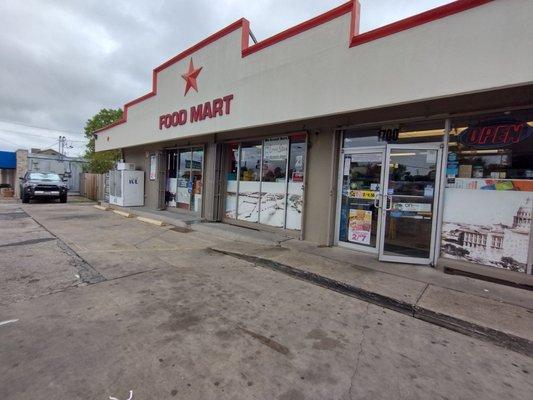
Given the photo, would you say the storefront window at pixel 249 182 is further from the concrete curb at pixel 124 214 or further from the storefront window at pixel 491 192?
the concrete curb at pixel 124 214

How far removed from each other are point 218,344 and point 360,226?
177 inches

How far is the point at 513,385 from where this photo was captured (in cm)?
258

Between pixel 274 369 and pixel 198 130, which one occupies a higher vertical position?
pixel 198 130

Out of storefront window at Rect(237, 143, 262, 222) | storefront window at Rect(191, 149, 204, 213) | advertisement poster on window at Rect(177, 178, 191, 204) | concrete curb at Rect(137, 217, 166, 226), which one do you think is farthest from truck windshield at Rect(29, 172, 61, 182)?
storefront window at Rect(237, 143, 262, 222)

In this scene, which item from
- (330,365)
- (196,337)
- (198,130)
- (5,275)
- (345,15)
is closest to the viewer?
(330,365)

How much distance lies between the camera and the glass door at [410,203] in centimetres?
558

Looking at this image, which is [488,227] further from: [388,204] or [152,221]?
[152,221]

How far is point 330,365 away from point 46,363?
2.60 meters

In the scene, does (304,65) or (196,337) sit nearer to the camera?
(196,337)

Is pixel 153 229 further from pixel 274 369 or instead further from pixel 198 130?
pixel 274 369

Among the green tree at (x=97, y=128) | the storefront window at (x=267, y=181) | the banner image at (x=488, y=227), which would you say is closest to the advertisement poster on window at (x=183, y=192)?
the storefront window at (x=267, y=181)

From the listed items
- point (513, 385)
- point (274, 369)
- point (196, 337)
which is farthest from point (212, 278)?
point (513, 385)

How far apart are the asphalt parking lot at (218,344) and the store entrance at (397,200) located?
7.16ft

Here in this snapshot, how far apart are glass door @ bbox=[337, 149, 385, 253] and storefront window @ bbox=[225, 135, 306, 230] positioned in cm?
123
